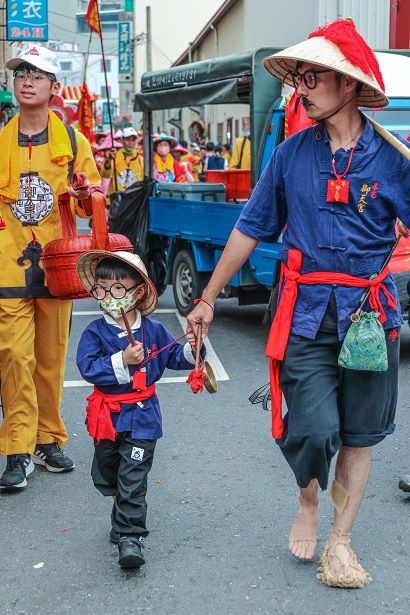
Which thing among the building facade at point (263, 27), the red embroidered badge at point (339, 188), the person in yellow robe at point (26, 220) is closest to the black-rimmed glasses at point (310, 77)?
the red embroidered badge at point (339, 188)

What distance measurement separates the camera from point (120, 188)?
14.5m

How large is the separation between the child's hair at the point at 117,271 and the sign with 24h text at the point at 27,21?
19098 mm

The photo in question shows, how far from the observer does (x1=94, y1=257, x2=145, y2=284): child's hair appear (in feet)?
13.4

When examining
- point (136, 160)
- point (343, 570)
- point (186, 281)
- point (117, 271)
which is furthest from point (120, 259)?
point (136, 160)

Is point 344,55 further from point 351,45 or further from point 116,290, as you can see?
point 116,290

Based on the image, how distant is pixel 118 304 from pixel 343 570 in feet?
4.40

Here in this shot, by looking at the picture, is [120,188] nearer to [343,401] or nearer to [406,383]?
[406,383]

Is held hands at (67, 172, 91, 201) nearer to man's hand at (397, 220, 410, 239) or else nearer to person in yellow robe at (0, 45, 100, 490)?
person in yellow robe at (0, 45, 100, 490)

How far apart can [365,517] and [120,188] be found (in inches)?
412

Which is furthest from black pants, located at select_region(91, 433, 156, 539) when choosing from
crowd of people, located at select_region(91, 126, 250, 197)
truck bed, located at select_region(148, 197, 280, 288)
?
crowd of people, located at select_region(91, 126, 250, 197)

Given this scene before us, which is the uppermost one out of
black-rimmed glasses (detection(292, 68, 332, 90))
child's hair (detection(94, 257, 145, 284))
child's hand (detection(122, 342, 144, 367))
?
black-rimmed glasses (detection(292, 68, 332, 90))

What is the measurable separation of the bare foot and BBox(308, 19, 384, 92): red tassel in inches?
62.8

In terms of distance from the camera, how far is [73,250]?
4566 millimetres

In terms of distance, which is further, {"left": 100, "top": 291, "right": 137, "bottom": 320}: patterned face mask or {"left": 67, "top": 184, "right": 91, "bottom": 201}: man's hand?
{"left": 67, "top": 184, "right": 91, "bottom": 201}: man's hand
